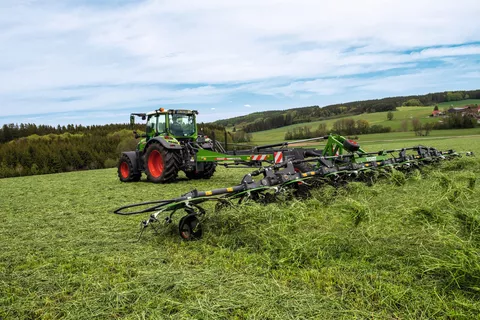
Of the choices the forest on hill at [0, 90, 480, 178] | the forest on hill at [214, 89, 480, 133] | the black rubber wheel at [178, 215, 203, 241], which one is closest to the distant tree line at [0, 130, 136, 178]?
the forest on hill at [0, 90, 480, 178]

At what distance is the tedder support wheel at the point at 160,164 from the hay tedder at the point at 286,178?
2197 millimetres

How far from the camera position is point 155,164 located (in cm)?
1105

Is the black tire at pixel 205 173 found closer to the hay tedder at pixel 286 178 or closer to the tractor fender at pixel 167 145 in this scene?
the tractor fender at pixel 167 145

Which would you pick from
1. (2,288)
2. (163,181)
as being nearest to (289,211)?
(2,288)

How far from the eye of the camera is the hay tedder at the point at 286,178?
4359 millimetres

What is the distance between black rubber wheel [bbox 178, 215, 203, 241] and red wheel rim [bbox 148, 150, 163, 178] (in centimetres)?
674

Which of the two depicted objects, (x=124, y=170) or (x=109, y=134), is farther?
(x=109, y=134)

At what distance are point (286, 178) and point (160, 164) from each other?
614 centimetres

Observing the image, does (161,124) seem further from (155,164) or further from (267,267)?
(267,267)

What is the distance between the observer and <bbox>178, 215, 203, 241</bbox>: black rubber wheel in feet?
14.0

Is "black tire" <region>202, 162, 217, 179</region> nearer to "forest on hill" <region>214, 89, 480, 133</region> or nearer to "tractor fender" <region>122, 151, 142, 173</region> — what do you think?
"tractor fender" <region>122, 151, 142, 173</region>

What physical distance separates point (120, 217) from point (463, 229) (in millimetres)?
4581

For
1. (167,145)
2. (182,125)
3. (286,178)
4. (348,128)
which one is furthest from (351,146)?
(348,128)

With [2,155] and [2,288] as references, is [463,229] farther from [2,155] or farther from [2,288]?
[2,155]
